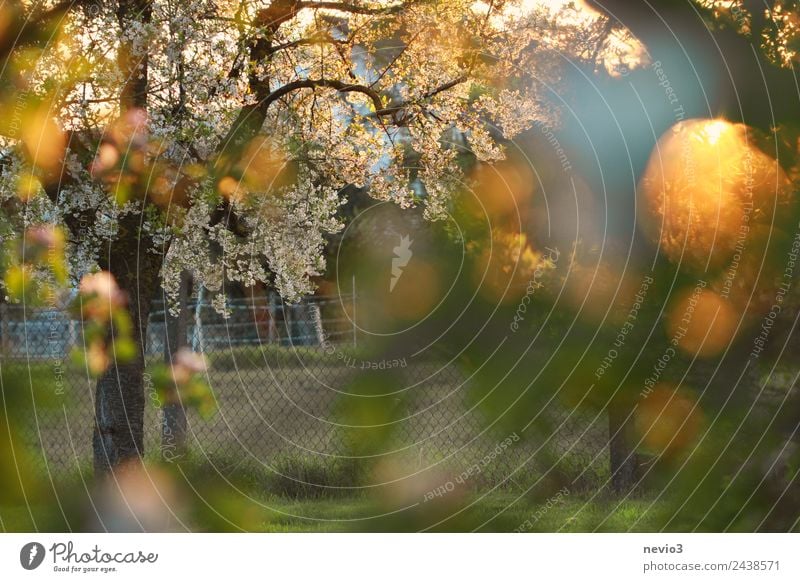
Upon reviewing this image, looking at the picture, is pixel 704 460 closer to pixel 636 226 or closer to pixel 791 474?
pixel 791 474

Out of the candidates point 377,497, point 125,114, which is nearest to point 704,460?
point 377,497

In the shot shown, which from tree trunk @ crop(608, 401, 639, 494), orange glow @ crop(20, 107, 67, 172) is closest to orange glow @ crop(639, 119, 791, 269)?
tree trunk @ crop(608, 401, 639, 494)

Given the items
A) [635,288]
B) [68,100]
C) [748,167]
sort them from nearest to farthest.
Answer: [68,100] → [748,167] → [635,288]

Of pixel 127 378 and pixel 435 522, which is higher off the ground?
pixel 127 378

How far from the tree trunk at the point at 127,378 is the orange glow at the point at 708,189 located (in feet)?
15.3

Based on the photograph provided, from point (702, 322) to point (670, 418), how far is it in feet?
3.37

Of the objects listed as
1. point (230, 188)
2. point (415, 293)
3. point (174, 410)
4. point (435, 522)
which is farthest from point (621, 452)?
point (230, 188)

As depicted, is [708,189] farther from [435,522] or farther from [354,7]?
[435,522]

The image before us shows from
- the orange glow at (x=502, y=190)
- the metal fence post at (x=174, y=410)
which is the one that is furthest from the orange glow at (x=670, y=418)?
the metal fence post at (x=174, y=410)

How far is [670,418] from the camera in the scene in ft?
27.7

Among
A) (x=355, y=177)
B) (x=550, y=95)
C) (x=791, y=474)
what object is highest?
(x=550, y=95)

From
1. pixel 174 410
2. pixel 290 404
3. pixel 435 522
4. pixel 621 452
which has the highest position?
pixel 174 410

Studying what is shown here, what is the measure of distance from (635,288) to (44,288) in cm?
540

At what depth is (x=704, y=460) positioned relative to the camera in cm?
823
